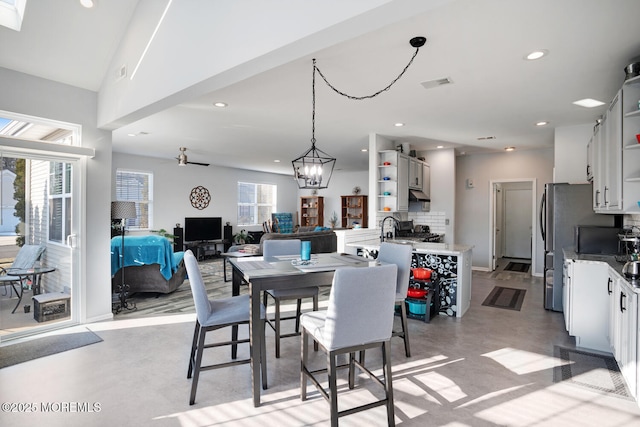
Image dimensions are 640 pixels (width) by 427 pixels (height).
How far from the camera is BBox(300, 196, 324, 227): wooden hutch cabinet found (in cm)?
1125

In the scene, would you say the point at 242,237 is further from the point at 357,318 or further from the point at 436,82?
the point at 357,318

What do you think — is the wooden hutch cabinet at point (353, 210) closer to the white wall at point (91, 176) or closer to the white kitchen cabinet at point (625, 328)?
the white wall at point (91, 176)

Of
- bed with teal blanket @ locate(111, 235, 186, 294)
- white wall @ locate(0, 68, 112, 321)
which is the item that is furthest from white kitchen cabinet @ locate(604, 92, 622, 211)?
bed with teal blanket @ locate(111, 235, 186, 294)

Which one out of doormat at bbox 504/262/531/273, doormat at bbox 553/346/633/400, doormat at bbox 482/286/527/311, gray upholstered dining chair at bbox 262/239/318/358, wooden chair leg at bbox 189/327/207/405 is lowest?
doormat at bbox 553/346/633/400

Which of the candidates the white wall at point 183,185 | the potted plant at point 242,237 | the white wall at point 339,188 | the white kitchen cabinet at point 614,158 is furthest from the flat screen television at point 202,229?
the white kitchen cabinet at point 614,158

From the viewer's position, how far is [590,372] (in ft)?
8.93

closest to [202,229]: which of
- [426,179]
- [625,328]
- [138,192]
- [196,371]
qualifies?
[138,192]

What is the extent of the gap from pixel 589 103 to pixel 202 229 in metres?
8.07

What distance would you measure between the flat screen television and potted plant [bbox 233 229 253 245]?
0.62 m

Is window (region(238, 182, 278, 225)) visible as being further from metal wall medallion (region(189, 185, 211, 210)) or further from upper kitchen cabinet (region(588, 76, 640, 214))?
upper kitchen cabinet (region(588, 76, 640, 214))

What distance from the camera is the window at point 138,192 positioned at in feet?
25.1

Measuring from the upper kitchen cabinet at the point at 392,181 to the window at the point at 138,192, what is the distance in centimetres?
557

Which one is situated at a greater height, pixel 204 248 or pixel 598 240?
pixel 598 240

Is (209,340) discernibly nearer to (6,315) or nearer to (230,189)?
(6,315)
